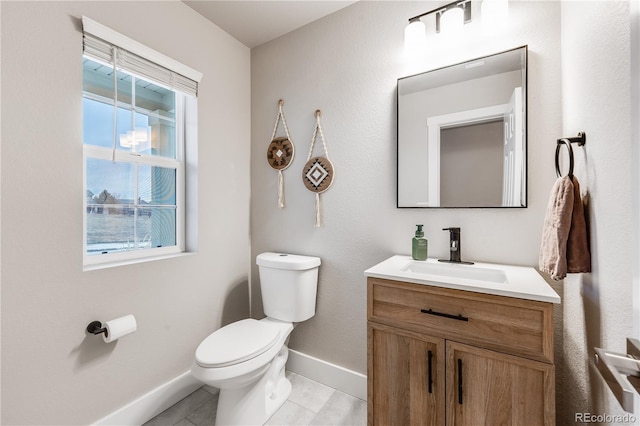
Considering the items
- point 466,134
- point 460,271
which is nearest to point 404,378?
point 460,271

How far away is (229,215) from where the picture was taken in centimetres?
209

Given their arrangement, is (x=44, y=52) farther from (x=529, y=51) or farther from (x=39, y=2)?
(x=529, y=51)

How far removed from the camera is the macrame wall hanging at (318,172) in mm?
1870

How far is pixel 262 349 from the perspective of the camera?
1.44 metres

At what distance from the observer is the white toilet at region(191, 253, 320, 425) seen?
1333 mm

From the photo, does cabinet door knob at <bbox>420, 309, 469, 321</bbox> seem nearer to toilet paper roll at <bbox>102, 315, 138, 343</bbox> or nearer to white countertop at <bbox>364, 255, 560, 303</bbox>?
white countertop at <bbox>364, 255, 560, 303</bbox>

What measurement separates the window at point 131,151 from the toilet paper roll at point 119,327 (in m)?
0.34

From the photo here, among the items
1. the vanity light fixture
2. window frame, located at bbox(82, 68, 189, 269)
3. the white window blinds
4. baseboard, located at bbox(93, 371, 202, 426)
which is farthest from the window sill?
the vanity light fixture

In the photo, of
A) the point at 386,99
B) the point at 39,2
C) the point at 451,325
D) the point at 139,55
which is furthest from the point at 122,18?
the point at 451,325

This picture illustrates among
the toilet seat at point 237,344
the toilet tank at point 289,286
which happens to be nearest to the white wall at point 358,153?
the toilet tank at point 289,286

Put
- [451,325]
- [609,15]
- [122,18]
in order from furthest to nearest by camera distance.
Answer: [122,18] < [451,325] < [609,15]

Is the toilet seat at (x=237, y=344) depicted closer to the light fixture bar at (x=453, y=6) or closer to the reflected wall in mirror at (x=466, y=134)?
the reflected wall in mirror at (x=466, y=134)

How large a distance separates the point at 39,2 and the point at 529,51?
7.23 ft

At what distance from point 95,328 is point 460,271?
179 cm
